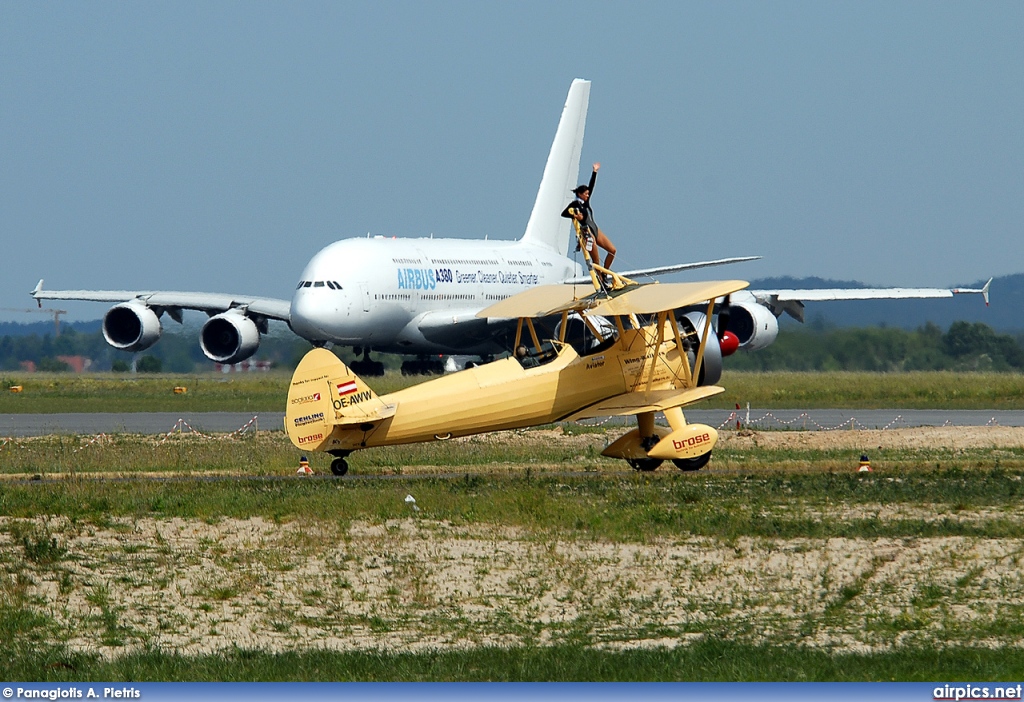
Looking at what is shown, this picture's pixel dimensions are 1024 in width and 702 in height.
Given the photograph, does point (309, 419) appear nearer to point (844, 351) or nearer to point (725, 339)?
point (725, 339)

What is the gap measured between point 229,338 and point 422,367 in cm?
610

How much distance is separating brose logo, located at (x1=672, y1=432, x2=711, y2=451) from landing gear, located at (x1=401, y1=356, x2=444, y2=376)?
A: 24.6 meters

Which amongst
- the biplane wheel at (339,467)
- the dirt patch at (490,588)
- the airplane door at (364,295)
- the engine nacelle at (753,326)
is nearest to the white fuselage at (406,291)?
the airplane door at (364,295)

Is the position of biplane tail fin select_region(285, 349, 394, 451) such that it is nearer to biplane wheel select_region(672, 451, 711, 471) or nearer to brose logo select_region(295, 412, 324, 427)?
brose logo select_region(295, 412, 324, 427)

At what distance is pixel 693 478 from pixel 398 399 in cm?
412

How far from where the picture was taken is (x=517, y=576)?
13.5m

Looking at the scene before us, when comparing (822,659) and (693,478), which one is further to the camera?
(693,478)

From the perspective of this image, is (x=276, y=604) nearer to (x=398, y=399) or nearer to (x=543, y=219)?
(x=398, y=399)

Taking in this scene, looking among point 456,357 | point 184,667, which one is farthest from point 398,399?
point 456,357

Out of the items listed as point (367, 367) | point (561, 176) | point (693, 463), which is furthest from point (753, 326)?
point (693, 463)

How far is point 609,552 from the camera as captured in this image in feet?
47.7

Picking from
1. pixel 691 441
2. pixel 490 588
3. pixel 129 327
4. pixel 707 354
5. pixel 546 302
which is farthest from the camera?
pixel 129 327

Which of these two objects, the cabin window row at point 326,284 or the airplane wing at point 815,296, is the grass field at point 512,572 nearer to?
the cabin window row at point 326,284

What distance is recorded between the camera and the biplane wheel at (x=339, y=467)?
2070 centimetres
